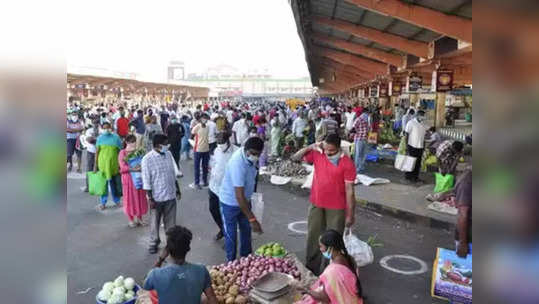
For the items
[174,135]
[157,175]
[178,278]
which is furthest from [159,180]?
[174,135]

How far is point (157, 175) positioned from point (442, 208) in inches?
219

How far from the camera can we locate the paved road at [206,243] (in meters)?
5.20

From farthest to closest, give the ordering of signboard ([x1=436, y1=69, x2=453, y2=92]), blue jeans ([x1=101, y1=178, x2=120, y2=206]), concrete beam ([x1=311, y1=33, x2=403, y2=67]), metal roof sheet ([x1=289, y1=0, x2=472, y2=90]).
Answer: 1. concrete beam ([x1=311, y1=33, x2=403, y2=67])
2. signboard ([x1=436, y1=69, x2=453, y2=92])
3. metal roof sheet ([x1=289, y1=0, x2=472, y2=90])
4. blue jeans ([x1=101, y1=178, x2=120, y2=206])

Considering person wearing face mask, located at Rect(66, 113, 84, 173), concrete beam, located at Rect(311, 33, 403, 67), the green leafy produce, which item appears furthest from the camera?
concrete beam, located at Rect(311, 33, 403, 67)

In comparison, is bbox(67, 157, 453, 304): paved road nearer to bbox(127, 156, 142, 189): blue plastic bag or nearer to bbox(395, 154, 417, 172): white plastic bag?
bbox(127, 156, 142, 189): blue plastic bag

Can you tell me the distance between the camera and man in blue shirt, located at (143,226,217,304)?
3166 mm

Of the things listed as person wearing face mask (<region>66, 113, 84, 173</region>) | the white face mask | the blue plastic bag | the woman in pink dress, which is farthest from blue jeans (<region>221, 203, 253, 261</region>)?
person wearing face mask (<region>66, 113, 84, 173</region>)

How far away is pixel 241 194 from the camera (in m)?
4.72

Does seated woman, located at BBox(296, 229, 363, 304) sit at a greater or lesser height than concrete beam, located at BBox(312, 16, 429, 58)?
lesser

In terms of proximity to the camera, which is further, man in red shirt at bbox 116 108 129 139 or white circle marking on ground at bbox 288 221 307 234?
man in red shirt at bbox 116 108 129 139

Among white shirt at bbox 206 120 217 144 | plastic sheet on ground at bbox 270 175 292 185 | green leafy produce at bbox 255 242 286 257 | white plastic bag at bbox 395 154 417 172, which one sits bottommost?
green leafy produce at bbox 255 242 286 257

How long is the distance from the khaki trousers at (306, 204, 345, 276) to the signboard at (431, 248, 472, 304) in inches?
46.0
